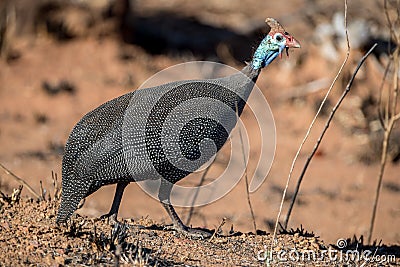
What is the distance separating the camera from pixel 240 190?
27.8 feet

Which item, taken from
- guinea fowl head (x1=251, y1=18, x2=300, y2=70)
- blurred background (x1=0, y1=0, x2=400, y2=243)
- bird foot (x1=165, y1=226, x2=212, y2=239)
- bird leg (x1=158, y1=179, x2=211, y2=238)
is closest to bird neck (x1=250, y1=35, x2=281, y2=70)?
guinea fowl head (x1=251, y1=18, x2=300, y2=70)

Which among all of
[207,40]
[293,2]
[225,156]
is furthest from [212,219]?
[293,2]

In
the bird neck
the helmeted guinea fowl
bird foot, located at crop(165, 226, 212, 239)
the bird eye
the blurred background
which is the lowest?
bird foot, located at crop(165, 226, 212, 239)

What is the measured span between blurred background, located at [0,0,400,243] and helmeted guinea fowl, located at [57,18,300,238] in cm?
289

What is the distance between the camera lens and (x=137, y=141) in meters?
4.12

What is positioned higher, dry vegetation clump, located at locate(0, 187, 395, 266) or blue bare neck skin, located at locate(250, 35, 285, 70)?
blue bare neck skin, located at locate(250, 35, 285, 70)

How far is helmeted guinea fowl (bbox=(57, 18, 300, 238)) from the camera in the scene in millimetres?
4086
